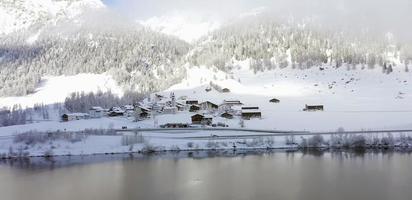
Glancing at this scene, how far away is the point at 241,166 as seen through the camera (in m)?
68.4

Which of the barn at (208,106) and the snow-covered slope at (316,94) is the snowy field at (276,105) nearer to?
the snow-covered slope at (316,94)

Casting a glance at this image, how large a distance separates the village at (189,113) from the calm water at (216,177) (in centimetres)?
2282

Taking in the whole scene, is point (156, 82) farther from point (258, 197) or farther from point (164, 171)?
point (258, 197)

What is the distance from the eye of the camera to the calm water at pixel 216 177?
51.1 meters

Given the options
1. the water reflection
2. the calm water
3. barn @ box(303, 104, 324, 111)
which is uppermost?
barn @ box(303, 104, 324, 111)

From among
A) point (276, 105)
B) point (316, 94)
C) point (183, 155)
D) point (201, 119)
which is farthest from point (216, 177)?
point (316, 94)

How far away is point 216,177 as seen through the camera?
60906 millimetres

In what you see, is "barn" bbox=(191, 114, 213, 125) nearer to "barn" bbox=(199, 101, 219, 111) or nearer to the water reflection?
"barn" bbox=(199, 101, 219, 111)

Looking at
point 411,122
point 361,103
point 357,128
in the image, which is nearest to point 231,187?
point 357,128

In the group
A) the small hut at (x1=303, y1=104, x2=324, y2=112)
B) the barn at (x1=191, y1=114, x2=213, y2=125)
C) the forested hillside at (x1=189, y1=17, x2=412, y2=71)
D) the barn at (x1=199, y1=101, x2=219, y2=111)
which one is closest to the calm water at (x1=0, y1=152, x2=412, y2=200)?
the barn at (x1=191, y1=114, x2=213, y2=125)

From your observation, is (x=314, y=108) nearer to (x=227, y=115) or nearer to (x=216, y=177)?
(x=227, y=115)

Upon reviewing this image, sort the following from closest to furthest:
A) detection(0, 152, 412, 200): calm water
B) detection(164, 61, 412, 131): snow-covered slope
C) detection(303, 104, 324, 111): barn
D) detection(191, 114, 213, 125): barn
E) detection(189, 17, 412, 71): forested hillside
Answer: detection(0, 152, 412, 200): calm water < detection(164, 61, 412, 131): snow-covered slope < detection(191, 114, 213, 125): barn < detection(303, 104, 324, 111): barn < detection(189, 17, 412, 71): forested hillside

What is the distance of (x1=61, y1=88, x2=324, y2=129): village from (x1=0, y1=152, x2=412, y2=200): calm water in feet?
74.9

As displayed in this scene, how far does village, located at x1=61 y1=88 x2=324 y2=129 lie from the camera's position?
104012 mm
